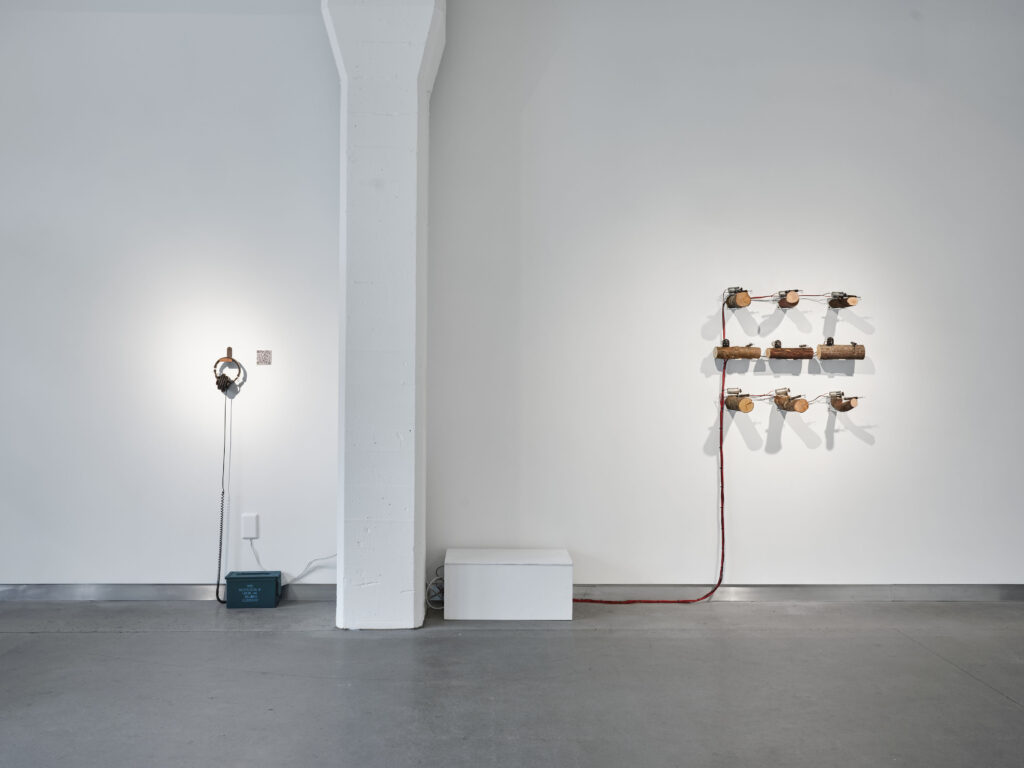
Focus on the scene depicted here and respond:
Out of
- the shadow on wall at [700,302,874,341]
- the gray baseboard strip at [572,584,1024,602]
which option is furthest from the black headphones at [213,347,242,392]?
the shadow on wall at [700,302,874,341]

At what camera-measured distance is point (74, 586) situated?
3.81 meters

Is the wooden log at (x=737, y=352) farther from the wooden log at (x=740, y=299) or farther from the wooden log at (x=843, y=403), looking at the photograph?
the wooden log at (x=843, y=403)

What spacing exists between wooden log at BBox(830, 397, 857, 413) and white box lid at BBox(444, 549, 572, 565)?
5.74 feet

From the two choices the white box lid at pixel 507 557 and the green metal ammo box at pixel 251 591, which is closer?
the white box lid at pixel 507 557

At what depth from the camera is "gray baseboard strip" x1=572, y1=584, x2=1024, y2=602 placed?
3865 mm

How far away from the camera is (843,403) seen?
152 inches

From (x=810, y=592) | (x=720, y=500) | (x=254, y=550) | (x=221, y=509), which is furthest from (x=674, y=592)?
(x=221, y=509)

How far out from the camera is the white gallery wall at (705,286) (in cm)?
390

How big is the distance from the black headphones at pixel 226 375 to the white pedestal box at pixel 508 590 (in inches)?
62.3

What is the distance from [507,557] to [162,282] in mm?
2493

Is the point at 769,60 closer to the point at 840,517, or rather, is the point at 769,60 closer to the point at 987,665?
the point at 840,517

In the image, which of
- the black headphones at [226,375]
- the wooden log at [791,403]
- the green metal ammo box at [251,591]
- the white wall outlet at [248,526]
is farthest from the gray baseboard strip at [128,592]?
the wooden log at [791,403]

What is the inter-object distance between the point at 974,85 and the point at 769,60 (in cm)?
125

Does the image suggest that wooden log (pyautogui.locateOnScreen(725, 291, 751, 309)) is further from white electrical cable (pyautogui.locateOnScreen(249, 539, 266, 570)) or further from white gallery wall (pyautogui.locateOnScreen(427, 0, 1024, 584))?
white electrical cable (pyautogui.locateOnScreen(249, 539, 266, 570))
